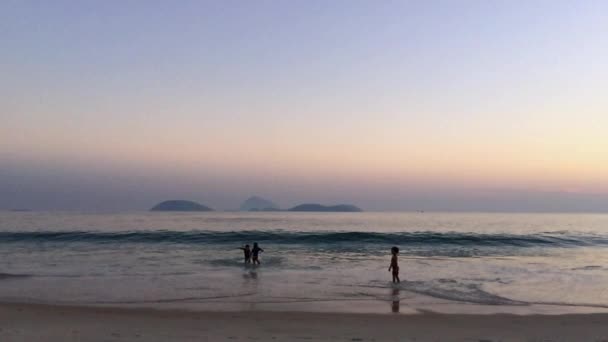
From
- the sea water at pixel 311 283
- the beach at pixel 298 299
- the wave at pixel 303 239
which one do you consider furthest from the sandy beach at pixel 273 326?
the wave at pixel 303 239

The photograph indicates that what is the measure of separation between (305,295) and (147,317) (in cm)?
520

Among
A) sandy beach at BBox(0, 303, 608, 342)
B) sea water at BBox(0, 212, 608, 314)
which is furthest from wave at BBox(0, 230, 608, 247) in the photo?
sandy beach at BBox(0, 303, 608, 342)

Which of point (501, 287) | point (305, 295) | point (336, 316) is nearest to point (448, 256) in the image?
point (501, 287)

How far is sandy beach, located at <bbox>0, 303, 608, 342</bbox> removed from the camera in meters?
8.80

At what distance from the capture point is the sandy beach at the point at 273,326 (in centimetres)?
880

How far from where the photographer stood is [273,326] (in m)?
10.0

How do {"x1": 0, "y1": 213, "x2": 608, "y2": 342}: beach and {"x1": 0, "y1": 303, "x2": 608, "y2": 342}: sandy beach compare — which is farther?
{"x1": 0, "y1": 213, "x2": 608, "y2": 342}: beach

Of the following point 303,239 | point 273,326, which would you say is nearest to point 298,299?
point 273,326

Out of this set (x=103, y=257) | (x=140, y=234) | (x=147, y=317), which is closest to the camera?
(x=147, y=317)

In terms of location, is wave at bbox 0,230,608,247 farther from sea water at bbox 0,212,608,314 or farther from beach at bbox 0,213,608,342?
beach at bbox 0,213,608,342

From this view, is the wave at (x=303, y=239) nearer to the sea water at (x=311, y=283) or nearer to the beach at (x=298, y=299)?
the sea water at (x=311, y=283)

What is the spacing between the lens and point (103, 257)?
2683cm

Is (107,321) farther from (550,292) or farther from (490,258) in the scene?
(490,258)

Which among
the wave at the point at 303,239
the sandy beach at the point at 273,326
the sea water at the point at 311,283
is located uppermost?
the sandy beach at the point at 273,326
